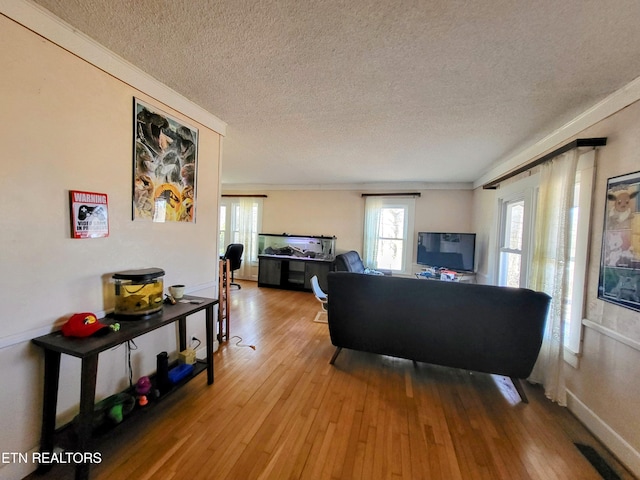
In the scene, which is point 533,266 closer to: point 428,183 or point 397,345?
point 397,345

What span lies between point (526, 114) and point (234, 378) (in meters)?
3.23

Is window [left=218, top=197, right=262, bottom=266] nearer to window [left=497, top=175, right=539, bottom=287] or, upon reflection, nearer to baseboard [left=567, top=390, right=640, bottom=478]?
window [left=497, top=175, right=539, bottom=287]

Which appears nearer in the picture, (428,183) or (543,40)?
(543,40)

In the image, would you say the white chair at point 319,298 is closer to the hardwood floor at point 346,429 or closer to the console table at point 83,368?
the hardwood floor at point 346,429

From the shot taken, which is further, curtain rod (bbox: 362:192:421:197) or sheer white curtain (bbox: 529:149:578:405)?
curtain rod (bbox: 362:192:421:197)

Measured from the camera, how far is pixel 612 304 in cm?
162

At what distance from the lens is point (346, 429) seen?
5.45ft

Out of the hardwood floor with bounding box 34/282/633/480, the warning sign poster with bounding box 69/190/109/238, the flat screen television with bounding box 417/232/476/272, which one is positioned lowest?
the hardwood floor with bounding box 34/282/633/480

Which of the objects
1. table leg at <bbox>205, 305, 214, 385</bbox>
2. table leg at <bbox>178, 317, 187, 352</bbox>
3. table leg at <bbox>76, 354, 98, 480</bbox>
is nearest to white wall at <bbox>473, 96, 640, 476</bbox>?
table leg at <bbox>205, 305, 214, 385</bbox>

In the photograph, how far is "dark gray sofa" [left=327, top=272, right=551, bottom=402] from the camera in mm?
1979

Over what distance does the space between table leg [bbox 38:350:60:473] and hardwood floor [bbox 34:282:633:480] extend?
163 mm

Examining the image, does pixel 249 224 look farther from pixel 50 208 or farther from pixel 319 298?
pixel 50 208

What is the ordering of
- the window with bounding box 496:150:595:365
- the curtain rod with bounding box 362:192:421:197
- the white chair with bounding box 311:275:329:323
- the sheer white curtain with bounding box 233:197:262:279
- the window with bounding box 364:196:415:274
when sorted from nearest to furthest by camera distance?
1. the window with bounding box 496:150:595:365
2. the white chair with bounding box 311:275:329:323
3. the curtain rod with bounding box 362:192:421:197
4. the window with bounding box 364:196:415:274
5. the sheer white curtain with bounding box 233:197:262:279

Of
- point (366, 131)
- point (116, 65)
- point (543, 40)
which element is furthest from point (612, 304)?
point (116, 65)
